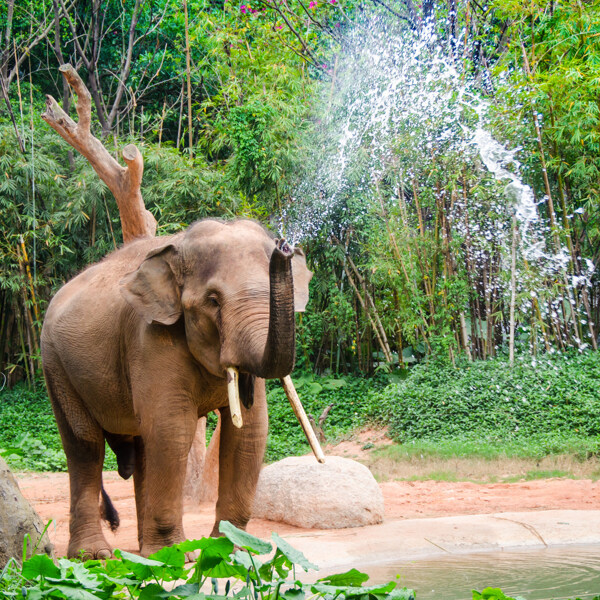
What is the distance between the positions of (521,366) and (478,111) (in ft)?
11.4

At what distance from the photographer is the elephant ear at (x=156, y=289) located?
411 centimetres

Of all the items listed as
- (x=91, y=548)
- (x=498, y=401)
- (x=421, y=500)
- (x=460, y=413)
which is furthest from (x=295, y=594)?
(x=498, y=401)

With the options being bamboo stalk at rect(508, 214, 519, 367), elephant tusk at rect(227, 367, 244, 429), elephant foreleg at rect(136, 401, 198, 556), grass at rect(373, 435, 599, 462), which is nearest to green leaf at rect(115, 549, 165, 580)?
elephant tusk at rect(227, 367, 244, 429)

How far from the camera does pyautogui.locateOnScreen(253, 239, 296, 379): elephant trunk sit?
3.25 meters

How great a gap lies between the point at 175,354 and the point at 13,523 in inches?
58.6

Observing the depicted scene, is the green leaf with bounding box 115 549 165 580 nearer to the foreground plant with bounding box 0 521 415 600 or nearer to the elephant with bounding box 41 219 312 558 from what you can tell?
the foreground plant with bounding box 0 521 415 600

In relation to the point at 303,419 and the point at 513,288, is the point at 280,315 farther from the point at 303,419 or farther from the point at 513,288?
the point at 513,288

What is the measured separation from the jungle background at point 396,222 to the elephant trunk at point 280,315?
5.61m

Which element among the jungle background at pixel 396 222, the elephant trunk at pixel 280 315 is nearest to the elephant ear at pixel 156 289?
the elephant trunk at pixel 280 315

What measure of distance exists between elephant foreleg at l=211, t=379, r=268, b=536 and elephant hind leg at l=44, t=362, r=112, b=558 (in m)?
0.85

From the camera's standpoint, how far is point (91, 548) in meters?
4.64

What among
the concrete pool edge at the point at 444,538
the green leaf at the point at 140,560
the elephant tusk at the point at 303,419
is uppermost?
the elephant tusk at the point at 303,419

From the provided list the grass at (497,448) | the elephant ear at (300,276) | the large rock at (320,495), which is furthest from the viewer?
the grass at (497,448)

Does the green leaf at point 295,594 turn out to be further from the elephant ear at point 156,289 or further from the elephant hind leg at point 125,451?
the elephant hind leg at point 125,451
